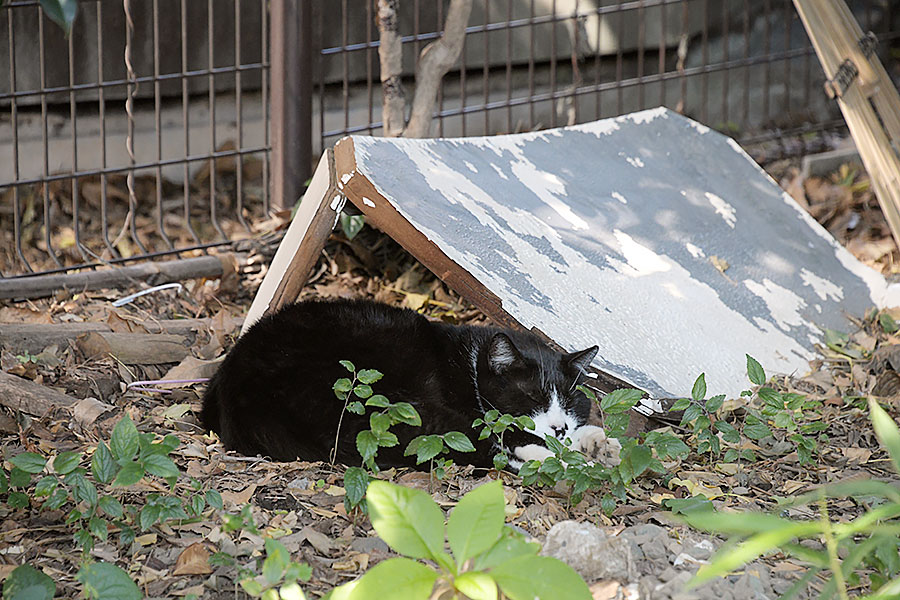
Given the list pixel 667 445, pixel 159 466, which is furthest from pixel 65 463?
pixel 667 445

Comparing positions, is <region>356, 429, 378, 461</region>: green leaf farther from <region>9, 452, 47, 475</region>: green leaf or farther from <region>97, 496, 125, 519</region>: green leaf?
<region>9, 452, 47, 475</region>: green leaf

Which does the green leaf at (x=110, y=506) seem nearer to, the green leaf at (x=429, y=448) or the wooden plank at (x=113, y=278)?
the green leaf at (x=429, y=448)

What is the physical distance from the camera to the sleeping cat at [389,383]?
2016mm

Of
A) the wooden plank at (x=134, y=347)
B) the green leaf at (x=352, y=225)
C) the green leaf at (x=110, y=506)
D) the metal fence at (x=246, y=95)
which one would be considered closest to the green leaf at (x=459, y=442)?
the green leaf at (x=110, y=506)

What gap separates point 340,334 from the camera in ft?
7.09

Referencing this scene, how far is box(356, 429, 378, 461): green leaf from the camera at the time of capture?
1763mm

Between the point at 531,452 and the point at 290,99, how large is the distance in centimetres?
219

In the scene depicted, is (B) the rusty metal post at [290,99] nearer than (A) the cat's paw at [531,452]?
No

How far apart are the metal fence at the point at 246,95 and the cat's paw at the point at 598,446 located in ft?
6.49

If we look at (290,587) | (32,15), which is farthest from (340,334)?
(32,15)

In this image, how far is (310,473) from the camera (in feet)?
6.56

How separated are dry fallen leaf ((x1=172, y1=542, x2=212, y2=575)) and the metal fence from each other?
210cm

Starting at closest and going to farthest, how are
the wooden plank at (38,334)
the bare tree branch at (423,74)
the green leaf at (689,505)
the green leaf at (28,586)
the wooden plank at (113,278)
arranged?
the green leaf at (28,586), the green leaf at (689,505), the wooden plank at (38,334), the wooden plank at (113,278), the bare tree branch at (423,74)

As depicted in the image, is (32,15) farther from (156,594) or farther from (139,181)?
(156,594)
